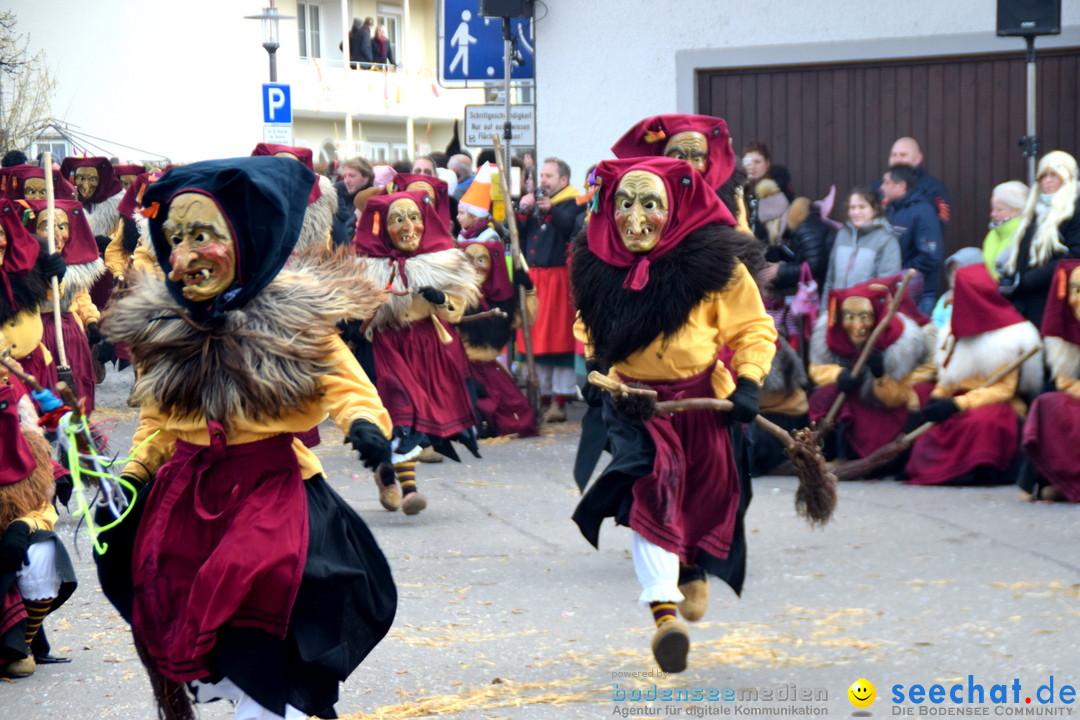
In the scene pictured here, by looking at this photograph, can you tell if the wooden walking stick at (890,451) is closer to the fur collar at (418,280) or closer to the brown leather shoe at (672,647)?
the fur collar at (418,280)

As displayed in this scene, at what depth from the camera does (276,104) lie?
59.6ft

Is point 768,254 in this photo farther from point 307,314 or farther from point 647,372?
point 307,314

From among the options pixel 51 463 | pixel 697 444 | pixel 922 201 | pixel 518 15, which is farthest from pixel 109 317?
pixel 518 15

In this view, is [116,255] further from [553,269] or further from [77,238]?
[553,269]

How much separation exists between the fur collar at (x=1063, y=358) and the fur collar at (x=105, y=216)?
9.26 metres

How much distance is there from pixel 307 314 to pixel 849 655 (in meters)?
2.59

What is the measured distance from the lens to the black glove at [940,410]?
8219 millimetres

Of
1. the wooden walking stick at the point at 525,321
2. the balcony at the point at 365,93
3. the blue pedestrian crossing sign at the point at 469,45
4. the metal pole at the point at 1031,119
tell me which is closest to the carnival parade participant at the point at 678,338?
the metal pole at the point at 1031,119

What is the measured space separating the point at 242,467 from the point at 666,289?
6.61ft

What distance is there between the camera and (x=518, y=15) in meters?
12.0

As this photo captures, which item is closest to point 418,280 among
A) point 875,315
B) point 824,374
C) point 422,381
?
point 422,381

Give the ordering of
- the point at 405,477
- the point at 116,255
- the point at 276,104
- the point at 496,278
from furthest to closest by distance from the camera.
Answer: the point at 276,104 → the point at 116,255 → the point at 496,278 → the point at 405,477

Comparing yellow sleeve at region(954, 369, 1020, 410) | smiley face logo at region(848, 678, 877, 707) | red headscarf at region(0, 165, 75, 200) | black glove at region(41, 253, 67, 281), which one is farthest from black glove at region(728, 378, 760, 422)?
red headscarf at region(0, 165, 75, 200)

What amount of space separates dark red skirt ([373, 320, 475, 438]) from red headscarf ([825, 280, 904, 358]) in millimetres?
2351
